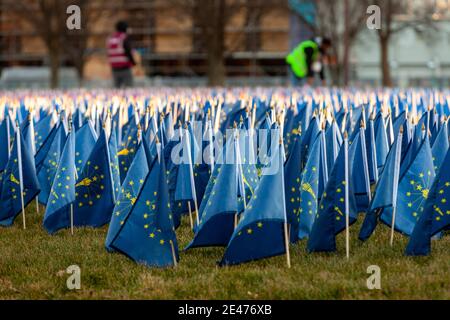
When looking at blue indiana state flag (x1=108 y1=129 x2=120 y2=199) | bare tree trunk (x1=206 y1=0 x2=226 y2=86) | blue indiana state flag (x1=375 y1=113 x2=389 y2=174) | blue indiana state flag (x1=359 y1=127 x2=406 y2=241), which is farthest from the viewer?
bare tree trunk (x1=206 y1=0 x2=226 y2=86)

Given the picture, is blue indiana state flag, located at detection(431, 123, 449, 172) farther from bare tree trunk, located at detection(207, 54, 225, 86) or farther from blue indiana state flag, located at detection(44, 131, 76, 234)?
bare tree trunk, located at detection(207, 54, 225, 86)

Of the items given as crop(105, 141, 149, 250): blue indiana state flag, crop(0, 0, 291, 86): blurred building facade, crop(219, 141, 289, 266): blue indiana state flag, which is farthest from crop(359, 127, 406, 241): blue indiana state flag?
crop(0, 0, 291, 86): blurred building facade

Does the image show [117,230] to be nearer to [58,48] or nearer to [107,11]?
[58,48]

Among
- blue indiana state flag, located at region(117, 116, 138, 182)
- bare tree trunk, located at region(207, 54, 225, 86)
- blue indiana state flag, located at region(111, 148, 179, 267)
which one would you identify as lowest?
blue indiana state flag, located at region(111, 148, 179, 267)

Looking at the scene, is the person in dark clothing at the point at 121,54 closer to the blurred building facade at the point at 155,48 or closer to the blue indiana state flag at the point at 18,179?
the blue indiana state flag at the point at 18,179

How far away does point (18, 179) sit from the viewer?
10375 millimetres

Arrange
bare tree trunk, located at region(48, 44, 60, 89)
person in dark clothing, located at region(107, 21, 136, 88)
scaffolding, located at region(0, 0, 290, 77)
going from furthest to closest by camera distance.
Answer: scaffolding, located at region(0, 0, 290, 77) → bare tree trunk, located at region(48, 44, 60, 89) → person in dark clothing, located at region(107, 21, 136, 88)

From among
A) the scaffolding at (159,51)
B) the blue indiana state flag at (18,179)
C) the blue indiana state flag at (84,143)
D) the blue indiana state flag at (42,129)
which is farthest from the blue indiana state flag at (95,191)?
the scaffolding at (159,51)

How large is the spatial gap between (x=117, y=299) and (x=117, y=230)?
3.92ft

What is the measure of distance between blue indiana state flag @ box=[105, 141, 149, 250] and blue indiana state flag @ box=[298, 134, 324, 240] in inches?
53.1

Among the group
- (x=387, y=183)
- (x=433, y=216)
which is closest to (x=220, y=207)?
(x=387, y=183)

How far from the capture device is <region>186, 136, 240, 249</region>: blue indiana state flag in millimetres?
8391

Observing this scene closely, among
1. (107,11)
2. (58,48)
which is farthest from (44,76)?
(58,48)
